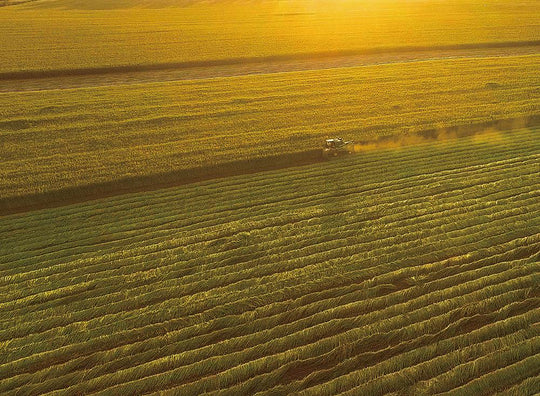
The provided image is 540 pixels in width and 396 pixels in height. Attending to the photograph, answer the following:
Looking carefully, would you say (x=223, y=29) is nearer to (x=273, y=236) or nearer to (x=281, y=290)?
(x=273, y=236)

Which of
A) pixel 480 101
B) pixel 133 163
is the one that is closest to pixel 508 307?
pixel 133 163

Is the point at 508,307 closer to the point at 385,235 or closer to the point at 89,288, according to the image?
the point at 385,235

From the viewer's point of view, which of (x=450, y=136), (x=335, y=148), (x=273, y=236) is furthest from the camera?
(x=450, y=136)

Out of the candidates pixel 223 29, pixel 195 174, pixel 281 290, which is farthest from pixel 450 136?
pixel 223 29

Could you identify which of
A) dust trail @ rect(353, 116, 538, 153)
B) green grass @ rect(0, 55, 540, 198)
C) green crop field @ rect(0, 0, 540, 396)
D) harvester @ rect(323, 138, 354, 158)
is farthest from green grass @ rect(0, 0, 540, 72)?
harvester @ rect(323, 138, 354, 158)

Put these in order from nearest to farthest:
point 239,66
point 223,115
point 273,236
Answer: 1. point 273,236
2. point 223,115
3. point 239,66

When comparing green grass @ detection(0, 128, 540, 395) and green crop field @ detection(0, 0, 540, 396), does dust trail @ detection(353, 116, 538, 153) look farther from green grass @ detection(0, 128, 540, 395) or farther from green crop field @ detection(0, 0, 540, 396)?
green grass @ detection(0, 128, 540, 395)

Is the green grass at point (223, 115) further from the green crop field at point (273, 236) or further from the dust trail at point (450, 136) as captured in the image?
the dust trail at point (450, 136)

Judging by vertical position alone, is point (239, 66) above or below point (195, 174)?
above
